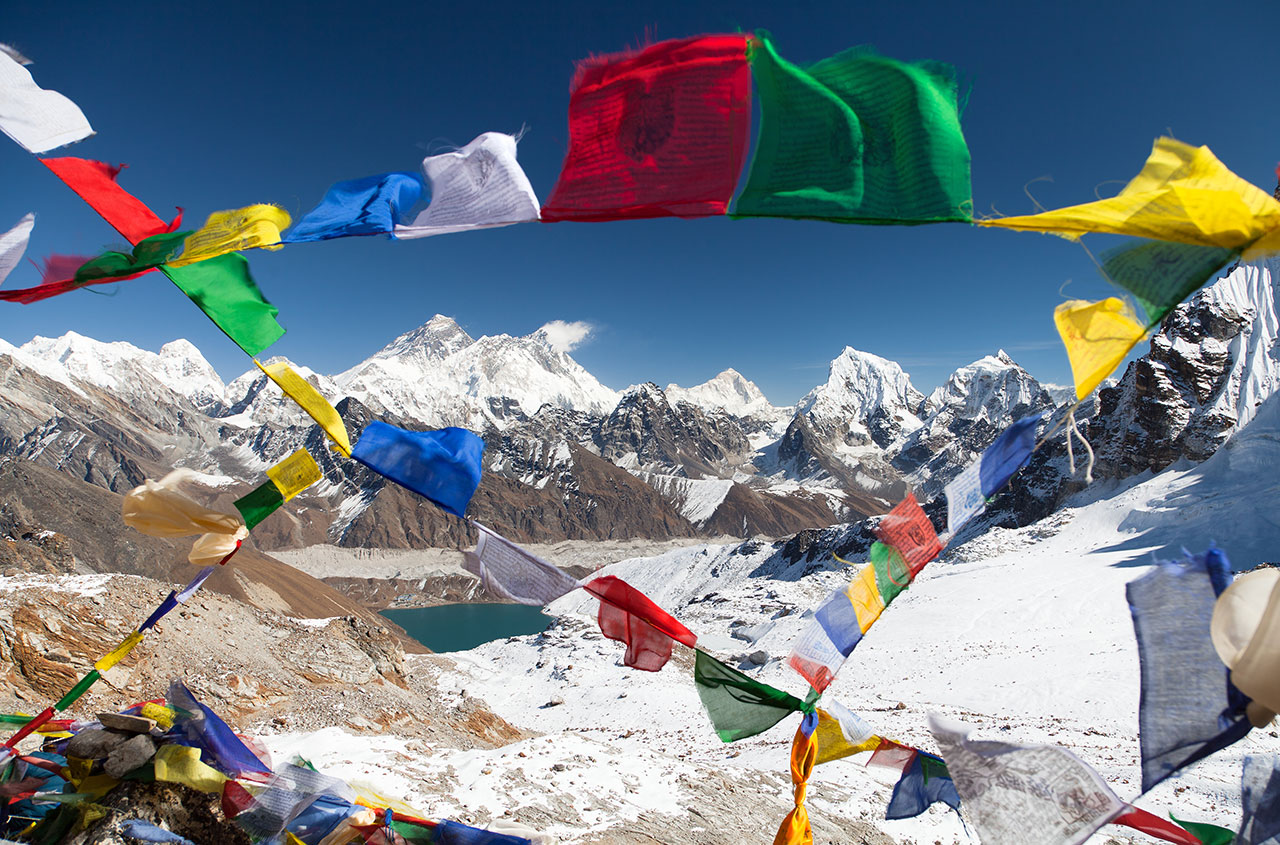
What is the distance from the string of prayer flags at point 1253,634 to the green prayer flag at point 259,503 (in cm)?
433

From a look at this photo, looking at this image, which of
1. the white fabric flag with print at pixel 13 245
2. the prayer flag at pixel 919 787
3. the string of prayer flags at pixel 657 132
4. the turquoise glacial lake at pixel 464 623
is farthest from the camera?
the turquoise glacial lake at pixel 464 623

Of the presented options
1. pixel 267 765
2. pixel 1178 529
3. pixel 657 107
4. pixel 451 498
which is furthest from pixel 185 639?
pixel 1178 529

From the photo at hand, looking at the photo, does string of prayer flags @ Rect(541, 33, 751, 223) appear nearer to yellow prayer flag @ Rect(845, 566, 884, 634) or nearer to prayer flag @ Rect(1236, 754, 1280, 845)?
yellow prayer flag @ Rect(845, 566, 884, 634)

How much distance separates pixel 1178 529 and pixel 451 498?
55.5m

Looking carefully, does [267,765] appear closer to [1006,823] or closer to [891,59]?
[1006,823]

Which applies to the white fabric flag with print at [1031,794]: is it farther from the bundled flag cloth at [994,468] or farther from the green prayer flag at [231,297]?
the green prayer flag at [231,297]

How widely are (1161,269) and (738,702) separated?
2.81 metres

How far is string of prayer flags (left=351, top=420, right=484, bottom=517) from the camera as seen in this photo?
313 centimetres

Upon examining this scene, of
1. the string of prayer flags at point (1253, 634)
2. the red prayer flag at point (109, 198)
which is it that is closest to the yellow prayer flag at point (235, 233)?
the red prayer flag at point (109, 198)

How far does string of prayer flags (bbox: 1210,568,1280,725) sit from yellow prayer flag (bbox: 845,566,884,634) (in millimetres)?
1365

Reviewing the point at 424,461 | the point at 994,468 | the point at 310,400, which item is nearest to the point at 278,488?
the point at 310,400

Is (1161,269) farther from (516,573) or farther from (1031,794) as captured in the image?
(516,573)

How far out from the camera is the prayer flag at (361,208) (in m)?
2.76

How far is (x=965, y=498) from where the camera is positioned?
280 centimetres
